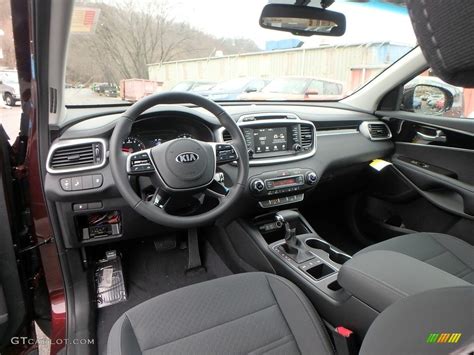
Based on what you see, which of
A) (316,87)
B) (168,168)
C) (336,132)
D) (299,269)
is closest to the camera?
Result: (168,168)

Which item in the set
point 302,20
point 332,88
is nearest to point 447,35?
point 302,20

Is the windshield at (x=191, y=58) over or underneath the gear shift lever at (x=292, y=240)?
over

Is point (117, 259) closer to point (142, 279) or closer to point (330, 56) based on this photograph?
point (142, 279)

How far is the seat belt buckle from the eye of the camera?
1.38 m

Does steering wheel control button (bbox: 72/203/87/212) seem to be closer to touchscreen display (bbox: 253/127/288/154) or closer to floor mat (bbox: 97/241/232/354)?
floor mat (bbox: 97/241/232/354)

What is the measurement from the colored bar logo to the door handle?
74.9 inches

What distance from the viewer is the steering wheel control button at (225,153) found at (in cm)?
156

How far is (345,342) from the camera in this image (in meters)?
1.39

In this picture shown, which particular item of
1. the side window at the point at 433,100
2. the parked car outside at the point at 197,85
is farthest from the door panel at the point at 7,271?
the side window at the point at 433,100

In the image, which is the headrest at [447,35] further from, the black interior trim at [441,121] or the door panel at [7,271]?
the black interior trim at [441,121]

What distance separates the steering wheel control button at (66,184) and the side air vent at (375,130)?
1872 mm

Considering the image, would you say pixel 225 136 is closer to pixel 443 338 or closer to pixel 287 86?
pixel 287 86

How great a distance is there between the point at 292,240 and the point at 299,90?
1161 millimetres

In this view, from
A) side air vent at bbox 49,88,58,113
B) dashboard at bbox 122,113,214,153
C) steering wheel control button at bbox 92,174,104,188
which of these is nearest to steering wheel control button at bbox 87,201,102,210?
steering wheel control button at bbox 92,174,104,188
